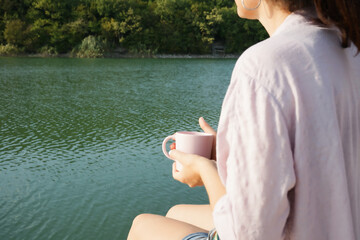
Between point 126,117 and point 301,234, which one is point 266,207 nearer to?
point 301,234

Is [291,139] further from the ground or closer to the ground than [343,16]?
closer to the ground

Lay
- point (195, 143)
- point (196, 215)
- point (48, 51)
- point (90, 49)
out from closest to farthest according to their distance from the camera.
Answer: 1. point (195, 143)
2. point (196, 215)
3. point (90, 49)
4. point (48, 51)

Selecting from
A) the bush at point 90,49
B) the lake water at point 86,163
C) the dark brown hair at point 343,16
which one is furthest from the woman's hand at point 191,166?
the bush at point 90,49

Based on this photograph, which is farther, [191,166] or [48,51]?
[48,51]

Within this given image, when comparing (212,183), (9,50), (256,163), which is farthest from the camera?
(9,50)

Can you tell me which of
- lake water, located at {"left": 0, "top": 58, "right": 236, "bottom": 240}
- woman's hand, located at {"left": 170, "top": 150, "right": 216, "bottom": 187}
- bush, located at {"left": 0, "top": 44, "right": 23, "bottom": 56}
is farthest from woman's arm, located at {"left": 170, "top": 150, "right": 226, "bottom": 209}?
bush, located at {"left": 0, "top": 44, "right": 23, "bottom": 56}

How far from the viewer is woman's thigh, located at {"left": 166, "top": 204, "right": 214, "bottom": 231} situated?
1.24 meters

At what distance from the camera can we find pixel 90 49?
29188mm

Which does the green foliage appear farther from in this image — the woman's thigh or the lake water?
the woman's thigh

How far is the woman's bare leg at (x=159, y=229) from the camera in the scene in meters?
1.05

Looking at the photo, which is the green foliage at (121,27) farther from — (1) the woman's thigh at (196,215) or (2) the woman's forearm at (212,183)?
(2) the woman's forearm at (212,183)

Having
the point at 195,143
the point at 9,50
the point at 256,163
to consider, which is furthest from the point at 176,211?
the point at 9,50

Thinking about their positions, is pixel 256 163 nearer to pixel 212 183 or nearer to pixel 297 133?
pixel 297 133

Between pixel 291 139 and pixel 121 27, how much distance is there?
113ft
